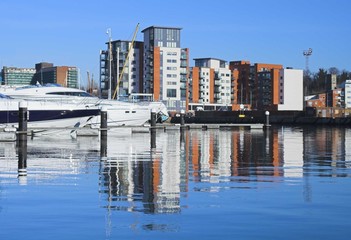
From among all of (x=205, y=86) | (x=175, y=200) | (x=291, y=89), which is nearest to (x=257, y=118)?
(x=205, y=86)

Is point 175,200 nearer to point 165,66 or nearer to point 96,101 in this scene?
point 96,101

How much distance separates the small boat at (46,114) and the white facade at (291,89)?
151 m

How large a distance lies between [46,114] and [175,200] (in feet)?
110

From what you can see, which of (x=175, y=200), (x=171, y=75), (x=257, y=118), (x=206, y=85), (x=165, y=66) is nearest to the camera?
(x=175, y=200)

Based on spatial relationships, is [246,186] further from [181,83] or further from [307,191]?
[181,83]

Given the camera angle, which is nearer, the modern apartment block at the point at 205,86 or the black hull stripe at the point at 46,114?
the black hull stripe at the point at 46,114

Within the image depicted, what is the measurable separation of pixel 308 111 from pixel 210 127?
64.2 m

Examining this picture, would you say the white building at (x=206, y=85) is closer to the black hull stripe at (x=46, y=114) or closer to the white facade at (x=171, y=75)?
the white facade at (x=171, y=75)

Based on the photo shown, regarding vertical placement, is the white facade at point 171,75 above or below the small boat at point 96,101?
above

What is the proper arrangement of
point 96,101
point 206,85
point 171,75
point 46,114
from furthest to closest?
point 206,85, point 171,75, point 96,101, point 46,114

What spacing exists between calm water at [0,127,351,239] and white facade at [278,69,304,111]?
17486 centimetres

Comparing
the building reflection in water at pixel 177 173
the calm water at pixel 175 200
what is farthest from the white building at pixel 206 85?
the calm water at pixel 175 200

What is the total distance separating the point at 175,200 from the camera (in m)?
13.1

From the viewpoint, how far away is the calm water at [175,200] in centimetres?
995
